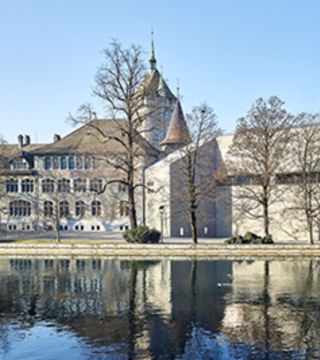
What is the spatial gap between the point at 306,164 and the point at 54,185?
27.9 m

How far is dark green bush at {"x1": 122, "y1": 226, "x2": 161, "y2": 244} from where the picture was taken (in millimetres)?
39719

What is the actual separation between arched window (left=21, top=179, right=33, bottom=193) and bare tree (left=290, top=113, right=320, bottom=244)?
95.2ft

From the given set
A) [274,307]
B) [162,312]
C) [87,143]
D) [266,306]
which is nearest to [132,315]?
[162,312]

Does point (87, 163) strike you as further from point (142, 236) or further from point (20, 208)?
point (142, 236)

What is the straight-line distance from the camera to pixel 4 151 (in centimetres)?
6234

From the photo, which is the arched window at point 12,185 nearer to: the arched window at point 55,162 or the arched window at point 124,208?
the arched window at point 55,162

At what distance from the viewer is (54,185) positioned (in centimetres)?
5772

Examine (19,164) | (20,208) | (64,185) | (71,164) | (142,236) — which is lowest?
(142,236)

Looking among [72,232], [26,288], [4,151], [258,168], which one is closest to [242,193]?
[258,168]

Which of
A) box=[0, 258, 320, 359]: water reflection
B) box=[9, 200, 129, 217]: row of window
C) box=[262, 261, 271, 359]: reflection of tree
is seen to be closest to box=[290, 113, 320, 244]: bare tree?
box=[0, 258, 320, 359]: water reflection

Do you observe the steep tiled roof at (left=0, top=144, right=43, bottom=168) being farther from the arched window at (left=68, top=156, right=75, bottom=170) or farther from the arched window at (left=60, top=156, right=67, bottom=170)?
the arched window at (left=68, top=156, right=75, bottom=170)

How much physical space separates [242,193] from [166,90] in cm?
2875

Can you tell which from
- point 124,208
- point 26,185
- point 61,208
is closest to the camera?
point 124,208

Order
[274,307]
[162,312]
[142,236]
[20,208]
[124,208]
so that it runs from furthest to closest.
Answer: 1. [20,208]
2. [124,208]
3. [142,236]
4. [274,307]
5. [162,312]
